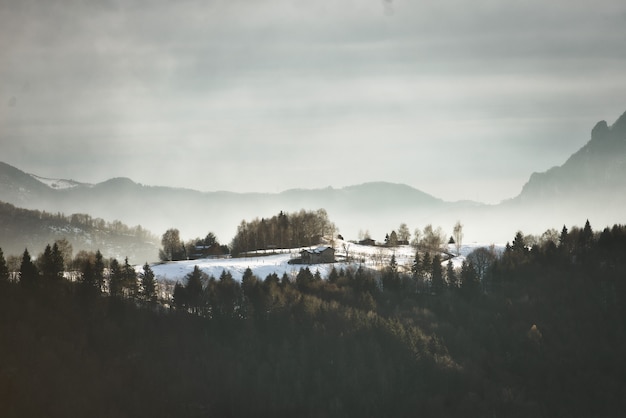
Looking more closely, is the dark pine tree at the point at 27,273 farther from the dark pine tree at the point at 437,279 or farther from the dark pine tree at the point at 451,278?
the dark pine tree at the point at 451,278

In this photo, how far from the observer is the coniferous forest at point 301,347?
151625 mm

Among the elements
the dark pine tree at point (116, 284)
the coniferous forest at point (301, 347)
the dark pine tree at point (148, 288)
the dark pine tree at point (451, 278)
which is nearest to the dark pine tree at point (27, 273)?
the coniferous forest at point (301, 347)

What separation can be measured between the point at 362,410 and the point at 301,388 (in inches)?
645

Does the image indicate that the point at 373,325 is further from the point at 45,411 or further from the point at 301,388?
the point at 45,411

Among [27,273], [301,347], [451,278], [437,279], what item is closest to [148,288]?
[27,273]

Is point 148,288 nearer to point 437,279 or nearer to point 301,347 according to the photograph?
point 301,347

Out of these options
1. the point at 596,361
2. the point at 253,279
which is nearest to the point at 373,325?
the point at 253,279

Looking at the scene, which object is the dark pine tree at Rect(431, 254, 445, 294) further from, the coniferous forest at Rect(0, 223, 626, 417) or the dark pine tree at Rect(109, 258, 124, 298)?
the dark pine tree at Rect(109, 258, 124, 298)

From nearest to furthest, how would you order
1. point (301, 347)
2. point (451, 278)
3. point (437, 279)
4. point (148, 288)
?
point (148, 288), point (301, 347), point (437, 279), point (451, 278)

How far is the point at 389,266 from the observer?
199 m

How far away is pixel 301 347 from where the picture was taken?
564 ft

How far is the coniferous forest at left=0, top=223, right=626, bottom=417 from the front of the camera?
152m

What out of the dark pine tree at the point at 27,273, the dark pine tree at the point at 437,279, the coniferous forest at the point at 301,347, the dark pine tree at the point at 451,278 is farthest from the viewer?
the dark pine tree at the point at 451,278

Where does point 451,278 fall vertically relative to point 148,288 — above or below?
below
